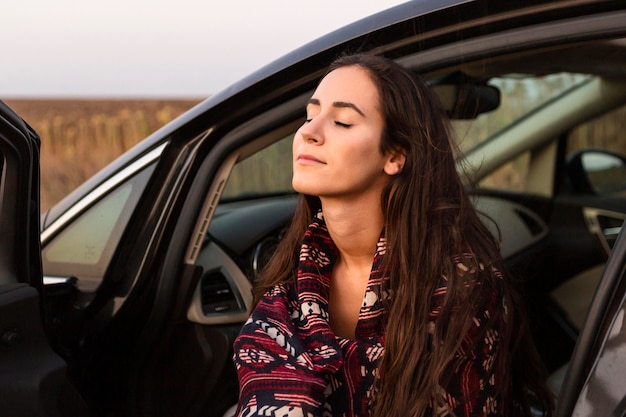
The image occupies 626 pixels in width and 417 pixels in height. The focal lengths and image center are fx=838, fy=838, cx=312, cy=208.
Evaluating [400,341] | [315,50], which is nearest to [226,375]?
[400,341]

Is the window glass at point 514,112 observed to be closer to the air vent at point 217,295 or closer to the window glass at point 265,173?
the window glass at point 265,173

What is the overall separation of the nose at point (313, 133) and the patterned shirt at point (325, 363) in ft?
0.92

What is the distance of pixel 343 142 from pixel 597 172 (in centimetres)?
224

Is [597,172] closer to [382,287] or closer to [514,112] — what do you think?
[514,112]

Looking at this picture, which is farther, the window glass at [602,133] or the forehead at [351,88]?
the window glass at [602,133]

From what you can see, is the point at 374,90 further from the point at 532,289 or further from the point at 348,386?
the point at 532,289

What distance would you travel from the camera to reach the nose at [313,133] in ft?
6.13

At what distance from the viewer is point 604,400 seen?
1.35 metres

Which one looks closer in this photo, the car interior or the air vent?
the car interior

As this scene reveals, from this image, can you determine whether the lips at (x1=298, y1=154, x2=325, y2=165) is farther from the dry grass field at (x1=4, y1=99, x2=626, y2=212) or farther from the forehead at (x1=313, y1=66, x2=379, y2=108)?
the dry grass field at (x1=4, y1=99, x2=626, y2=212)

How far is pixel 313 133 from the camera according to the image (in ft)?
6.14

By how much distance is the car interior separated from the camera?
2.28 metres

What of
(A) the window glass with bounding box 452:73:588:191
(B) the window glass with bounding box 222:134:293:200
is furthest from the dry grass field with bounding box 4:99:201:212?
(A) the window glass with bounding box 452:73:588:191

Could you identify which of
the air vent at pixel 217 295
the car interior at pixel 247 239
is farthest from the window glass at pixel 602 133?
the air vent at pixel 217 295
